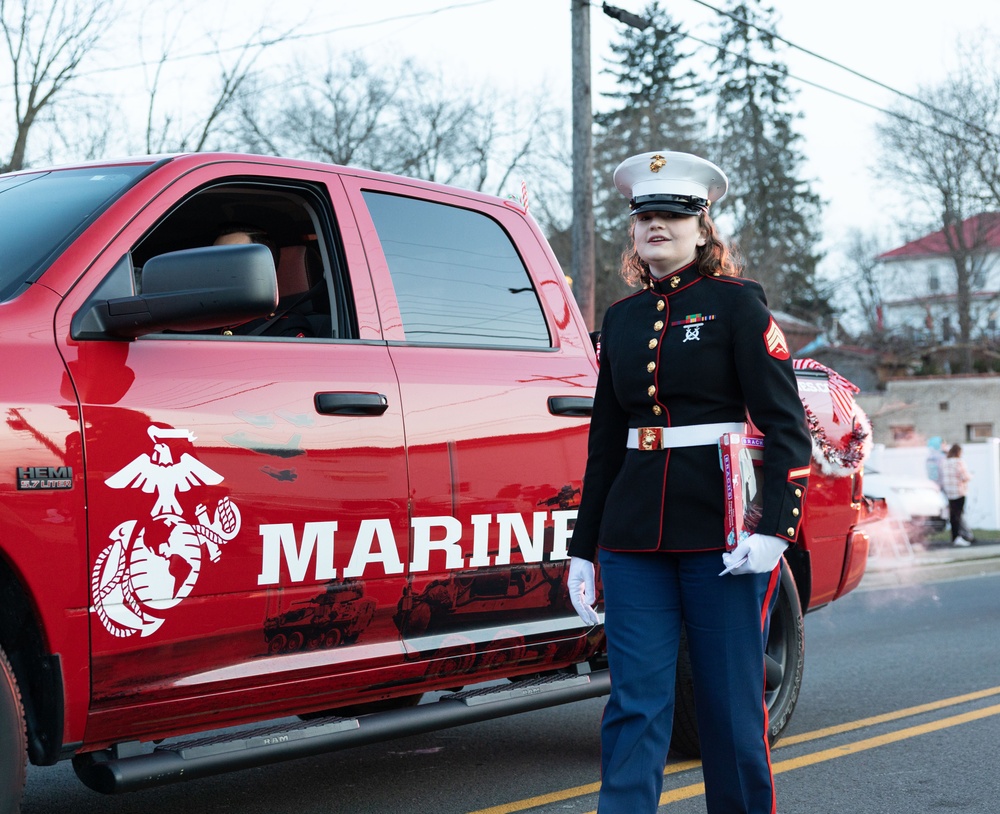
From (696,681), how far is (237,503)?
128 centimetres

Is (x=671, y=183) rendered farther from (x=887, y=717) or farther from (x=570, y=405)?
(x=887, y=717)

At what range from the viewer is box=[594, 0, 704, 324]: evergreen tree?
40.8m

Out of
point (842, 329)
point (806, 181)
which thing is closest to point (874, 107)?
point (842, 329)

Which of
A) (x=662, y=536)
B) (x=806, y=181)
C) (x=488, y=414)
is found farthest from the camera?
(x=806, y=181)

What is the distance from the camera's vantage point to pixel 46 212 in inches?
138

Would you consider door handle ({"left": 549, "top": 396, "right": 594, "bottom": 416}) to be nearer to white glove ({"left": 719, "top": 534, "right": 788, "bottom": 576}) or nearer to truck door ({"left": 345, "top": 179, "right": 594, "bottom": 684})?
truck door ({"left": 345, "top": 179, "right": 594, "bottom": 684})

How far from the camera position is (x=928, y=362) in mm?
45281

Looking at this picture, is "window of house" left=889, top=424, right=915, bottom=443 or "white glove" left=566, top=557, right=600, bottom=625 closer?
"white glove" left=566, top=557, right=600, bottom=625

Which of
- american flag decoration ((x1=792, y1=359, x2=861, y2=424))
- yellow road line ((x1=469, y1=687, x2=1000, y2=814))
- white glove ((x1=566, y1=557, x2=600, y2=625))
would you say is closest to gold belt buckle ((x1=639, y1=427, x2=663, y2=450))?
white glove ((x1=566, y1=557, x2=600, y2=625))

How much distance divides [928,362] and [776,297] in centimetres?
607

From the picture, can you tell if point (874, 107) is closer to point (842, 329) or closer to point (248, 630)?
point (248, 630)

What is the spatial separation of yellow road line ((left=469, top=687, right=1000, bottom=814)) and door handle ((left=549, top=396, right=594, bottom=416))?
1376 mm

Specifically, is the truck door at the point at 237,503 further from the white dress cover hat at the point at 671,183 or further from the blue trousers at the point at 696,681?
the white dress cover hat at the point at 671,183

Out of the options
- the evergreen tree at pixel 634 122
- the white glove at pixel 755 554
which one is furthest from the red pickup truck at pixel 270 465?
the evergreen tree at pixel 634 122
